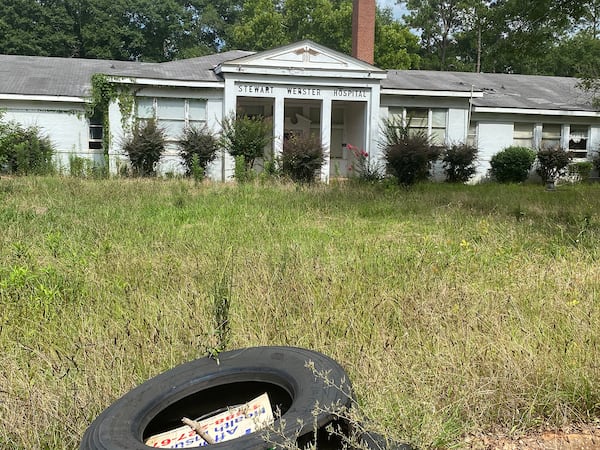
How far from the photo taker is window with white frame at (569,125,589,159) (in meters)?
23.4

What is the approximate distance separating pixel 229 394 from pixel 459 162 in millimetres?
19242

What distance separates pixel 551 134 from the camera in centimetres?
2322

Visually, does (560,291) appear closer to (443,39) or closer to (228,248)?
(228,248)

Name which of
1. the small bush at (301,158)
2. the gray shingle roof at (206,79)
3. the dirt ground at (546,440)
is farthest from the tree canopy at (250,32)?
the dirt ground at (546,440)

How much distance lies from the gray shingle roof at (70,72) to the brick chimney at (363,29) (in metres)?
5.38

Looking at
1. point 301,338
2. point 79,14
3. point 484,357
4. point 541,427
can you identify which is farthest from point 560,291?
point 79,14

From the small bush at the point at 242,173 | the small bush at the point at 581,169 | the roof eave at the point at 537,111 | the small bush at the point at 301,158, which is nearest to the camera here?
the small bush at the point at 242,173

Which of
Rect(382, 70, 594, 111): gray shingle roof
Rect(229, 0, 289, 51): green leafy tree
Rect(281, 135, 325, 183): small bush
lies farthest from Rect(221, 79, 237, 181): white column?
Rect(229, 0, 289, 51): green leafy tree

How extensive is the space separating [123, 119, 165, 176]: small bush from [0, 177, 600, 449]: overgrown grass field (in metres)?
9.88

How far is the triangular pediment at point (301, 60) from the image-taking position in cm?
1916

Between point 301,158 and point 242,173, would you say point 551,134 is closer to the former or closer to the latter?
point 301,158

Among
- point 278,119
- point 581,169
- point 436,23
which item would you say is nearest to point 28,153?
point 278,119

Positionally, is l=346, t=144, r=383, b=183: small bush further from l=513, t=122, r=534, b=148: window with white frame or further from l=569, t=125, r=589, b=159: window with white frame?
l=569, t=125, r=589, b=159: window with white frame

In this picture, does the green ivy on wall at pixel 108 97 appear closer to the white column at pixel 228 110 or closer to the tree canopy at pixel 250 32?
the white column at pixel 228 110
